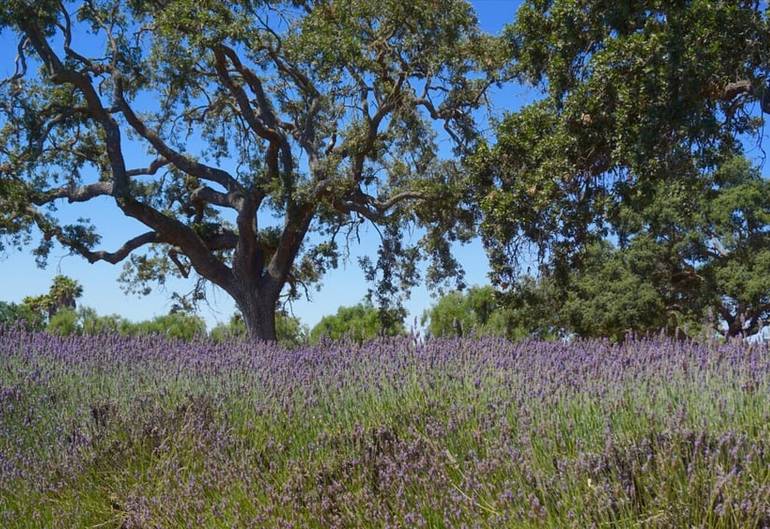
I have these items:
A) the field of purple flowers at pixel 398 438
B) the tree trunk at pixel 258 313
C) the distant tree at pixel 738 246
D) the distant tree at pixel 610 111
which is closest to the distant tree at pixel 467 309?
the distant tree at pixel 738 246

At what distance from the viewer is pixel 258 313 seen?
50.1 feet

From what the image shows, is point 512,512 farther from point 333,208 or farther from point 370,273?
point 370,273

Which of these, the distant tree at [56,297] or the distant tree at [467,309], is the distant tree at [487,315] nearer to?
the distant tree at [467,309]

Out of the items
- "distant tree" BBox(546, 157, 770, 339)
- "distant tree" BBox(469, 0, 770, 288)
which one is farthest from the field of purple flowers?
"distant tree" BBox(546, 157, 770, 339)

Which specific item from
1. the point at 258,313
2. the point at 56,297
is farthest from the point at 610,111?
the point at 56,297

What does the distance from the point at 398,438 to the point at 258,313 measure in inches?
464

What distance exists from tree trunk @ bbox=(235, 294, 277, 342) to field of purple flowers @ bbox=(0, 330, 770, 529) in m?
9.19

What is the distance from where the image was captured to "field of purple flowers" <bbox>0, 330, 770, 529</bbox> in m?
2.87

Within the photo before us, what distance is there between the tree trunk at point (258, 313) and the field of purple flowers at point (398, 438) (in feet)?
A: 30.2

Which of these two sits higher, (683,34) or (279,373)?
(683,34)

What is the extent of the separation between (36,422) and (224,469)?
6.09 ft

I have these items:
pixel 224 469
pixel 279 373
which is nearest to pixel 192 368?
pixel 279 373

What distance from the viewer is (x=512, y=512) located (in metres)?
2.80

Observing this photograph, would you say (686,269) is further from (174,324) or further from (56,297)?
(56,297)
